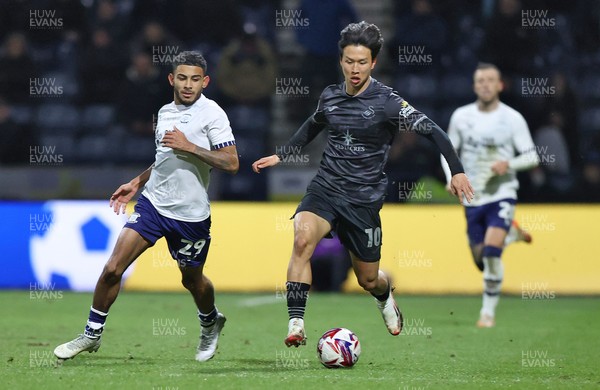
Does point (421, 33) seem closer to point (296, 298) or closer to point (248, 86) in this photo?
point (248, 86)

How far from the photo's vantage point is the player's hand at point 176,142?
300 inches

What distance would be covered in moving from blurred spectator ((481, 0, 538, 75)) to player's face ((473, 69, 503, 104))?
5.46 meters

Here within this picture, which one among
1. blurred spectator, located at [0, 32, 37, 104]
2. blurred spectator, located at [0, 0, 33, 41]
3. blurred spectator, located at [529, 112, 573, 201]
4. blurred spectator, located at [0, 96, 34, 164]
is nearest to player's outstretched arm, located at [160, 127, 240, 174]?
blurred spectator, located at [529, 112, 573, 201]

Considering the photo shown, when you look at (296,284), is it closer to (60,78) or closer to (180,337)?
(180,337)

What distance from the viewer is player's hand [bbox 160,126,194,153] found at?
25.0ft

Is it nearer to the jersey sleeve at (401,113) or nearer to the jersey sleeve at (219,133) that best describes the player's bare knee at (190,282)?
the jersey sleeve at (219,133)

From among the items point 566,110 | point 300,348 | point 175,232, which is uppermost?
point 566,110

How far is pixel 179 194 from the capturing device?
807 centimetres

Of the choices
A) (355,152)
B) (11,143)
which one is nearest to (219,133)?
(355,152)

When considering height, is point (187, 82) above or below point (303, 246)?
above

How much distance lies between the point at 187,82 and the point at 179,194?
0.81 metres

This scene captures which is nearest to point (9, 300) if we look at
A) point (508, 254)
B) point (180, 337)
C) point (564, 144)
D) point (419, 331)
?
point (180, 337)

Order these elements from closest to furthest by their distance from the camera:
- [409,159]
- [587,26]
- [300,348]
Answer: [300,348], [409,159], [587,26]

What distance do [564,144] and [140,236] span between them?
33.1 ft
